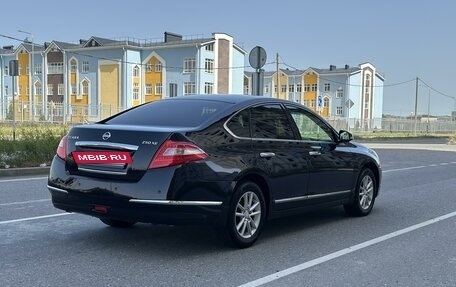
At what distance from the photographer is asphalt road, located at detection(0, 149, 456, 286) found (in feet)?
15.1

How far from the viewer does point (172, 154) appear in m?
5.04

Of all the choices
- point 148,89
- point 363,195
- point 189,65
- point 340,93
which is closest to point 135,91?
point 148,89

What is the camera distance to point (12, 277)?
14.8ft

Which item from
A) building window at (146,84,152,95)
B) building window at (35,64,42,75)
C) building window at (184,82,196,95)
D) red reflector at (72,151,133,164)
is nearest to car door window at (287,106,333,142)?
red reflector at (72,151,133,164)

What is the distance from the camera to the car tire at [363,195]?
25.0 ft

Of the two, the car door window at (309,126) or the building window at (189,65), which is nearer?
the car door window at (309,126)

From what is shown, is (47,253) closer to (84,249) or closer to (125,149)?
(84,249)

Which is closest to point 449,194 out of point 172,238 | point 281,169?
point 281,169

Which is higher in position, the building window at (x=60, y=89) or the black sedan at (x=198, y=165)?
the building window at (x=60, y=89)

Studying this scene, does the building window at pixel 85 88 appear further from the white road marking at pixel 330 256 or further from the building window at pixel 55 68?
the white road marking at pixel 330 256

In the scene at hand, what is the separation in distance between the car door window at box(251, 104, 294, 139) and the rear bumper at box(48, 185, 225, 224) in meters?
1.13

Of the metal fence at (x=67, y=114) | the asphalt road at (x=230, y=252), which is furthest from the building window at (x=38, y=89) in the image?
the asphalt road at (x=230, y=252)

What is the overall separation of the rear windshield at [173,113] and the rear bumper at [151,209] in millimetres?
887

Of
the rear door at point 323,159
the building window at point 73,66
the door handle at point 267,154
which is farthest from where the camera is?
the building window at point 73,66
